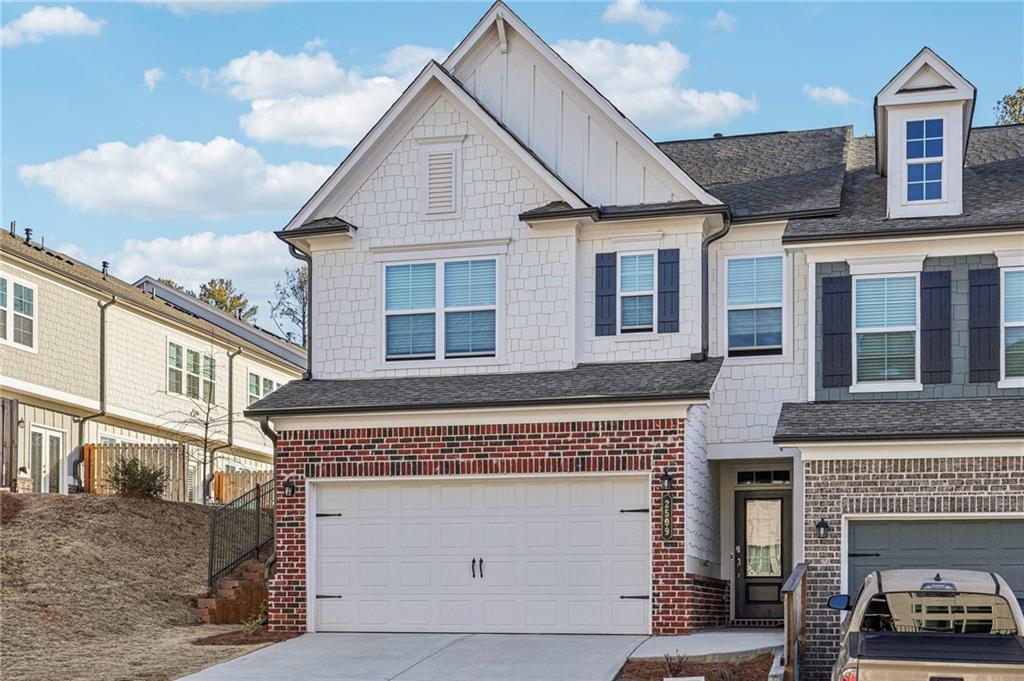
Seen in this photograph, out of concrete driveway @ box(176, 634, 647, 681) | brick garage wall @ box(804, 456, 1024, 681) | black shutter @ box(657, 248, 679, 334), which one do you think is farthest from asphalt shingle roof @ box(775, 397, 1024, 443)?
concrete driveway @ box(176, 634, 647, 681)

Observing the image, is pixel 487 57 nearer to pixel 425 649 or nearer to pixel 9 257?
pixel 425 649

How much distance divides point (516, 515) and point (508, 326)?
10.1 ft

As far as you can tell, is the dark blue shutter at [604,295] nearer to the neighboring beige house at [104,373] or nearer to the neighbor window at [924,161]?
the neighbor window at [924,161]

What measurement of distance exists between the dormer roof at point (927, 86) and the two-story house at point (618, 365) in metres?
0.03

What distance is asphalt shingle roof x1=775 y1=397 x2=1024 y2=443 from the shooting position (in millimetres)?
18469

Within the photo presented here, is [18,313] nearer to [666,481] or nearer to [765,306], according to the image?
[666,481]

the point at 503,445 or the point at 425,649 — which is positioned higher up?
the point at 503,445

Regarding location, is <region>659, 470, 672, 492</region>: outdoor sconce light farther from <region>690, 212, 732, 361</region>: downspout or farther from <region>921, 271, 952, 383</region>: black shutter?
<region>921, 271, 952, 383</region>: black shutter

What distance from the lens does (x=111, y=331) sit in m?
33.5

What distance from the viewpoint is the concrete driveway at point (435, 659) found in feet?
57.6

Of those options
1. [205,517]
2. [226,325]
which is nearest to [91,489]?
[205,517]

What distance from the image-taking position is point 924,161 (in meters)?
21.5

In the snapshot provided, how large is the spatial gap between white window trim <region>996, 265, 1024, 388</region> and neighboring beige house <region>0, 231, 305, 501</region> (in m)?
18.4

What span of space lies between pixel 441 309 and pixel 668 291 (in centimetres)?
356
